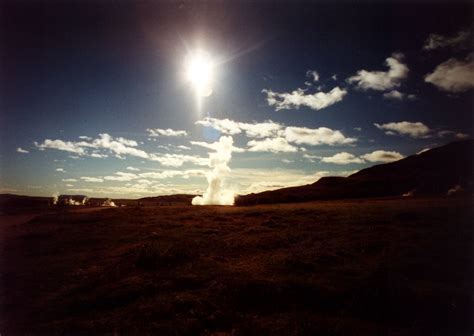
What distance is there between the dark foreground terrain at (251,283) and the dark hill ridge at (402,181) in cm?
5409

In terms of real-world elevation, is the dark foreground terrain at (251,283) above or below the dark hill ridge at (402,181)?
below

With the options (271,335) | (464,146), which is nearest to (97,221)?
→ (271,335)

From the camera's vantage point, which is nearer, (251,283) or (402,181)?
(251,283)

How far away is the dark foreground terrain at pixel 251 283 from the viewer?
11.3 m

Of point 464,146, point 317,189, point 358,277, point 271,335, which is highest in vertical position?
point 464,146

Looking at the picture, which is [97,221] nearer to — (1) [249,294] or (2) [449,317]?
(1) [249,294]

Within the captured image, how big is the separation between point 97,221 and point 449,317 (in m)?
32.4

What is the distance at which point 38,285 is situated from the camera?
50.6 ft

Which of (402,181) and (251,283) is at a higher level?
(402,181)

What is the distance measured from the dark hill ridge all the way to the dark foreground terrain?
54093mm

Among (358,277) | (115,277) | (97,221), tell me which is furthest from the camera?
(97,221)

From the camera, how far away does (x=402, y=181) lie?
108 meters

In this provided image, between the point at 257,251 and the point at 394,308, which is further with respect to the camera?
the point at 257,251

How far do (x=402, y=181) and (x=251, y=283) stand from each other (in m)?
107
